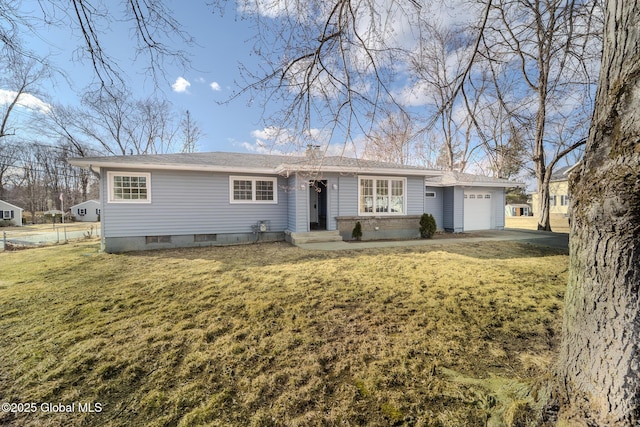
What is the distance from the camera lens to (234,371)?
2410mm

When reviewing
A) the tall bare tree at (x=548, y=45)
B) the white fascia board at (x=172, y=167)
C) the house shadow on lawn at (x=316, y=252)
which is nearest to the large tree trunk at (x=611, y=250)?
the tall bare tree at (x=548, y=45)

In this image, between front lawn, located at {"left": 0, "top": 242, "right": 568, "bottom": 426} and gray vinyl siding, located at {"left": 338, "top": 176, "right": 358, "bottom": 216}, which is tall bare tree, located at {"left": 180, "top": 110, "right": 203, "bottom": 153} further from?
front lawn, located at {"left": 0, "top": 242, "right": 568, "bottom": 426}

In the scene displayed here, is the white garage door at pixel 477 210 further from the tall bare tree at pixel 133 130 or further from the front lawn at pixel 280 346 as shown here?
the tall bare tree at pixel 133 130

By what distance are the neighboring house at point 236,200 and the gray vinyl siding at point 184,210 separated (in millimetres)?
29

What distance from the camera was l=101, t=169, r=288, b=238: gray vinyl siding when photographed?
8.69 metres

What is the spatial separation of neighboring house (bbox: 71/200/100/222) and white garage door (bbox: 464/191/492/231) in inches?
1690

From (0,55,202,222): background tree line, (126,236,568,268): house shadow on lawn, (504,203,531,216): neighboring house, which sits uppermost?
(0,55,202,222): background tree line

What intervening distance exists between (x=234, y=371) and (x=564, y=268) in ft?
25.0

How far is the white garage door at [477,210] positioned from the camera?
14.0 m

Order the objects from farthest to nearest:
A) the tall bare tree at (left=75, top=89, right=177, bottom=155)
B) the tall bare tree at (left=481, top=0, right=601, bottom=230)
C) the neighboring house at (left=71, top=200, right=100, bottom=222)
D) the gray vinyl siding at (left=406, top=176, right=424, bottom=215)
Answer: the neighboring house at (left=71, top=200, right=100, bottom=222)
the tall bare tree at (left=75, top=89, right=177, bottom=155)
the gray vinyl siding at (left=406, top=176, right=424, bottom=215)
the tall bare tree at (left=481, top=0, right=601, bottom=230)

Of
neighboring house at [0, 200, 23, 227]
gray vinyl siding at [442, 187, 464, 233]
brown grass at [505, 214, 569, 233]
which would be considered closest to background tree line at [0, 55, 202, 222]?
neighboring house at [0, 200, 23, 227]

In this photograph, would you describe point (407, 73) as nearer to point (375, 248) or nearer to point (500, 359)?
point (500, 359)

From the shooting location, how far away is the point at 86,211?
35.1 m

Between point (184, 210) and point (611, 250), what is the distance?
404 inches
